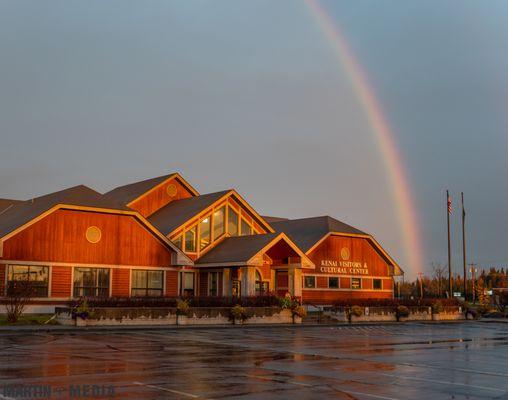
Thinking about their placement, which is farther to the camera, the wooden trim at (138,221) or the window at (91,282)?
the window at (91,282)

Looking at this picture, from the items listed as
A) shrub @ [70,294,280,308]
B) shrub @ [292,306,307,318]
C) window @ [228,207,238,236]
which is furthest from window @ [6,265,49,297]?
window @ [228,207,238,236]

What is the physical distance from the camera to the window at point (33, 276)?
3869 cm

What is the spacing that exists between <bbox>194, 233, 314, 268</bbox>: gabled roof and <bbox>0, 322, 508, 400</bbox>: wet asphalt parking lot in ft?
60.3

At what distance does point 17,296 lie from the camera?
3400cm

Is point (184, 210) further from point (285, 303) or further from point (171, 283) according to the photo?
point (285, 303)

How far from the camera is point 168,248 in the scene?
45.4 meters

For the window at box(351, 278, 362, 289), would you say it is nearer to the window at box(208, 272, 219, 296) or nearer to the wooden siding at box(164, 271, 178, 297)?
the window at box(208, 272, 219, 296)

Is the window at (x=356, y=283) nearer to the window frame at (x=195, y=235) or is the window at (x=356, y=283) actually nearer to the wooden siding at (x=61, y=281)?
the window frame at (x=195, y=235)

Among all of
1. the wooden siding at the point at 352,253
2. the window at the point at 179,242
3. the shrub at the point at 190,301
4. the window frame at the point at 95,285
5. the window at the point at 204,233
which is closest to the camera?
the shrub at the point at 190,301

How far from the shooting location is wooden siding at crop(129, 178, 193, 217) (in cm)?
5367

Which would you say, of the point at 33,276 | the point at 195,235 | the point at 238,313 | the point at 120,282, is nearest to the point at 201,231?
the point at 195,235

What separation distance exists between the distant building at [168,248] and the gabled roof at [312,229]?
147mm

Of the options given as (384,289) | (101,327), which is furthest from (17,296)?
(384,289)

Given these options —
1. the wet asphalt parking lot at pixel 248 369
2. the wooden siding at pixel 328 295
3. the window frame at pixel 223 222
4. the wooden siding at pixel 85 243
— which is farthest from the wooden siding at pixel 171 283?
the wet asphalt parking lot at pixel 248 369
